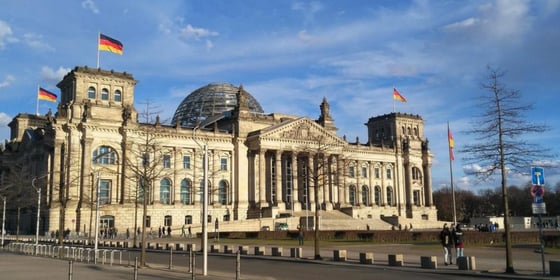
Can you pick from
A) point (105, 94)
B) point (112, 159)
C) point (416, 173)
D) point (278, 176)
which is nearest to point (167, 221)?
point (112, 159)

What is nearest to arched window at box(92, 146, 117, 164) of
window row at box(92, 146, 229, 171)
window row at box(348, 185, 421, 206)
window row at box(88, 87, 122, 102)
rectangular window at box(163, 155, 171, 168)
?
window row at box(92, 146, 229, 171)

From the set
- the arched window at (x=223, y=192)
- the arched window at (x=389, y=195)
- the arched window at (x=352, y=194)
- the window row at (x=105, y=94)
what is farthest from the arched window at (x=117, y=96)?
the arched window at (x=389, y=195)

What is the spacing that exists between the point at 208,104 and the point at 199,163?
23364 mm

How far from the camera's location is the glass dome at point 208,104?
383 feet

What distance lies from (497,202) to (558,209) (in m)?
22.6

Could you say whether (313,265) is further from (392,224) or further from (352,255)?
(392,224)

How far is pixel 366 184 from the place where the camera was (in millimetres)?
118750

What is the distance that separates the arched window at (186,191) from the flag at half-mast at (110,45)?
25.2 metres

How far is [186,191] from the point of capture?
311ft

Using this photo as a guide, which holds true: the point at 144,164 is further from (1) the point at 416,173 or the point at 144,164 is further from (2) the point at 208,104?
(1) the point at 416,173

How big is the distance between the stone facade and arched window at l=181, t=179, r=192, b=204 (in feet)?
0.64

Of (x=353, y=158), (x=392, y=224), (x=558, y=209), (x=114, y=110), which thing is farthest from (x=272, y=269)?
(x=558, y=209)

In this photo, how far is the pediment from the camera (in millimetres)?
100312

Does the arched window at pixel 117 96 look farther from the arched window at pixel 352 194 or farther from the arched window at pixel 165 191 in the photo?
the arched window at pixel 352 194
